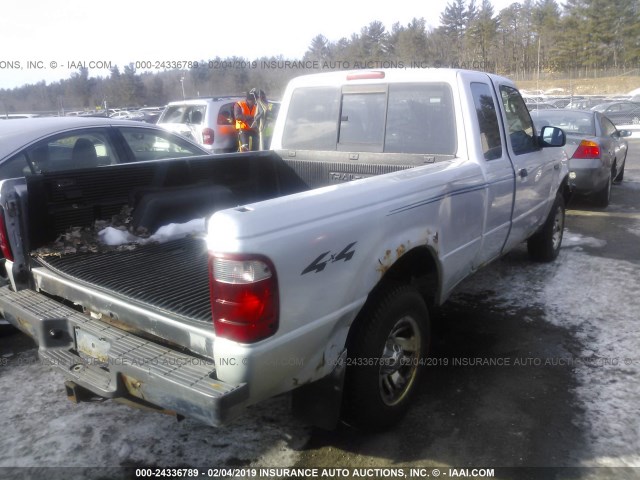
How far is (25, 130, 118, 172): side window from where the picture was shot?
457cm

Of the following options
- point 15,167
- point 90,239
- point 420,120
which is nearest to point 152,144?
point 15,167

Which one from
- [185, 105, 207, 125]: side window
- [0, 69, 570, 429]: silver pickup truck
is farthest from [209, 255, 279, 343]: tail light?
[185, 105, 207, 125]: side window

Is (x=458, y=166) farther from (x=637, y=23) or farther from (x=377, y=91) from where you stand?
(x=637, y=23)

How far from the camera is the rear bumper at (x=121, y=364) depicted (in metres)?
2.03

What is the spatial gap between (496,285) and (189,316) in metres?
3.82

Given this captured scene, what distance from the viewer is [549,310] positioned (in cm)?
457

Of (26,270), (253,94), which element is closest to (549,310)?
(26,270)

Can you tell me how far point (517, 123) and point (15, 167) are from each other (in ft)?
13.9

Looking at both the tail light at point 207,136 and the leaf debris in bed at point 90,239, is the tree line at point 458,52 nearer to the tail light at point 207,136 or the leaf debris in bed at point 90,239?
the tail light at point 207,136

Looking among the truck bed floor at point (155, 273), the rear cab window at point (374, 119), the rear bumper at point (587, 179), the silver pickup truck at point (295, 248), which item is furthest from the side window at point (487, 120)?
the rear bumper at point (587, 179)

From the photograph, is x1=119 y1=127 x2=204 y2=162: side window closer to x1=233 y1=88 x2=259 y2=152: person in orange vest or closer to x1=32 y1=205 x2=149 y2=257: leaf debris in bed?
x1=32 y1=205 x2=149 y2=257: leaf debris in bed

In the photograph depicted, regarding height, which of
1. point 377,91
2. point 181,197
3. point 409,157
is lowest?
point 181,197

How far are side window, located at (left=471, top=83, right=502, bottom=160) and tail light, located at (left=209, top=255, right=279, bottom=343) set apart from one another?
231 cm

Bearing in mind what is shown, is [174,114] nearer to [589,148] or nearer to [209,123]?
[209,123]
